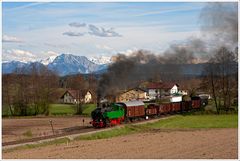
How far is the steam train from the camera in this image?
31047 mm

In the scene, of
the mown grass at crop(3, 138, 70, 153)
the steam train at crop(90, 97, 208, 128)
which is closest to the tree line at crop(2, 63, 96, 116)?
the steam train at crop(90, 97, 208, 128)

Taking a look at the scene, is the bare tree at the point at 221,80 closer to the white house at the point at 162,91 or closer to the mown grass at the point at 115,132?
the white house at the point at 162,91

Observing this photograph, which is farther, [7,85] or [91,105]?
[91,105]

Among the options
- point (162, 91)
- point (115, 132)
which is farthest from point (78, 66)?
point (115, 132)

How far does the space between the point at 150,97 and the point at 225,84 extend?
50.9 feet

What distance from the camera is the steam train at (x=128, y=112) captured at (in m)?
31.0

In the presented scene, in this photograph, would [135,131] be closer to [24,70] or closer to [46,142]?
[46,142]

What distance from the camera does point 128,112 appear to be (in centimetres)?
3491

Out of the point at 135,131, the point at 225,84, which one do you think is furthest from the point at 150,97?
the point at 135,131

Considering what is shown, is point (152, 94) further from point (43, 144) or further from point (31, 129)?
point (43, 144)

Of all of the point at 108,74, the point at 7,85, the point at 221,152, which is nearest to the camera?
the point at 221,152

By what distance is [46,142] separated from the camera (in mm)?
22391

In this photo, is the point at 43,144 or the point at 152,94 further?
the point at 152,94

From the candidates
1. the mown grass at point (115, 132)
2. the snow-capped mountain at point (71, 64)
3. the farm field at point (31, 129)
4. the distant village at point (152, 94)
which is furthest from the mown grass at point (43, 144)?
the distant village at point (152, 94)
